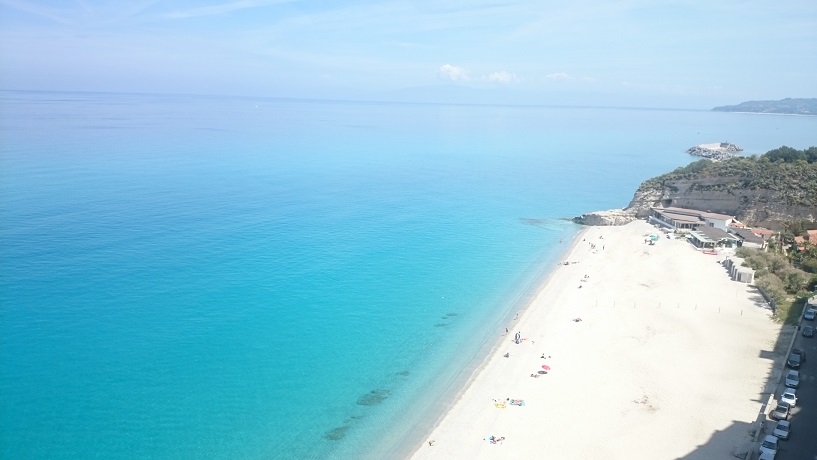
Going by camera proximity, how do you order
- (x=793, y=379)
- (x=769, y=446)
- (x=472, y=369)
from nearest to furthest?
(x=769, y=446) < (x=793, y=379) < (x=472, y=369)

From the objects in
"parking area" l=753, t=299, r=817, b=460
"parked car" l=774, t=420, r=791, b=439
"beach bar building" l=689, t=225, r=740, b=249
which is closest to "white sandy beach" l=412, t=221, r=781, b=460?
"parking area" l=753, t=299, r=817, b=460

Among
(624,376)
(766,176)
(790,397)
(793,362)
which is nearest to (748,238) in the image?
(766,176)

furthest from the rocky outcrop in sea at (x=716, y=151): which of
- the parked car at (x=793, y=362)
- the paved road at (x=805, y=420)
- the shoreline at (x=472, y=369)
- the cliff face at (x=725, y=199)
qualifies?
the paved road at (x=805, y=420)

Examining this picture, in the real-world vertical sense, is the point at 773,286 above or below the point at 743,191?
below

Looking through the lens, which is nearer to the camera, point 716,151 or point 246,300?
point 246,300

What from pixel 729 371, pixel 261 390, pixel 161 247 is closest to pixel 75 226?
pixel 161 247

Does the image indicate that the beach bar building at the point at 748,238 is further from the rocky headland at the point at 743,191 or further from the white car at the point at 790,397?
the white car at the point at 790,397

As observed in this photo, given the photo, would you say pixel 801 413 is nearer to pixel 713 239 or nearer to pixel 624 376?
pixel 624 376

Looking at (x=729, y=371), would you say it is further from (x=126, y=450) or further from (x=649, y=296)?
(x=126, y=450)
